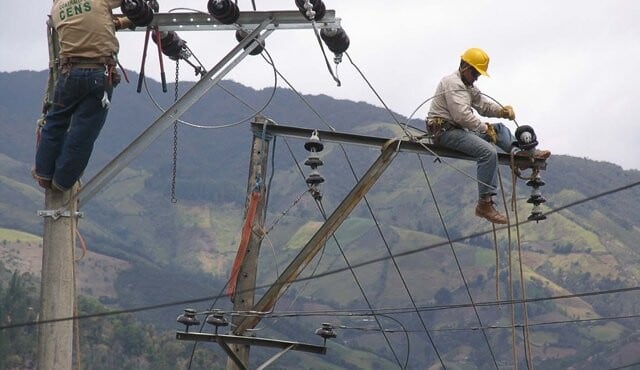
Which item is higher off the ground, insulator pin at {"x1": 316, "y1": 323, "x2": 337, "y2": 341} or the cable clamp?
the cable clamp

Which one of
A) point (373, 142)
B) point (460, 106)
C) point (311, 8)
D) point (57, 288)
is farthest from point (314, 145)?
point (57, 288)

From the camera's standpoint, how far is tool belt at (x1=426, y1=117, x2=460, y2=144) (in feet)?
56.8

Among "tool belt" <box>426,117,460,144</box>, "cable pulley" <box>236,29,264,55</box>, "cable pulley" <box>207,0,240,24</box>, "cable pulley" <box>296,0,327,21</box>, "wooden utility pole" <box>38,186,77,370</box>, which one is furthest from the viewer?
"tool belt" <box>426,117,460,144</box>

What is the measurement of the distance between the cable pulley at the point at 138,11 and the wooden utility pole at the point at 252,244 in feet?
12.9

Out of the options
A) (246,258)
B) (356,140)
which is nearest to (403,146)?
(356,140)

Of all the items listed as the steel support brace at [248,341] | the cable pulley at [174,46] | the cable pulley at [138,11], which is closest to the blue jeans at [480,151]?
the steel support brace at [248,341]

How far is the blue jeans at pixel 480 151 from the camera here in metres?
17.1

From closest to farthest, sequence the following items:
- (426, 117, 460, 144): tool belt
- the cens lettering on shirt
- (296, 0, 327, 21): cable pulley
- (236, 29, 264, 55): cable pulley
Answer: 1. the cens lettering on shirt
2. (236, 29, 264, 55): cable pulley
3. (296, 0, 327, 21): cable pulley
4. (426, 117, 460, 144): tool belt

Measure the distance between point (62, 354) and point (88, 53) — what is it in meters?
2.64

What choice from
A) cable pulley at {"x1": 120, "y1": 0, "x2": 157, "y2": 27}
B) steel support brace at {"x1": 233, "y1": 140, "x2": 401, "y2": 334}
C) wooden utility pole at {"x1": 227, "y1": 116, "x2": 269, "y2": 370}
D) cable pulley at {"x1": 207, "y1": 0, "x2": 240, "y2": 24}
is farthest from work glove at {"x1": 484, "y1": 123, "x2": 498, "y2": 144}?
cable pulley at {"x1": 120, "y1": 0, "x2": 157, "y2": 27}

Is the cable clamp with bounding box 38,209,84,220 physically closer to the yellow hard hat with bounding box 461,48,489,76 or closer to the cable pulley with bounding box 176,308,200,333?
the cable pulley with bounding box 176,308,200,333

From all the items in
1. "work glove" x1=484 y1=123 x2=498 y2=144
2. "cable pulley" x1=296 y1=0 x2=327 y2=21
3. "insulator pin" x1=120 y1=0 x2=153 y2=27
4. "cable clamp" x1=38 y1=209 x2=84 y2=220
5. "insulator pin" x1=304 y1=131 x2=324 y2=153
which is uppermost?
"cable pulley" x1=296 y1=0 x2=327 y2=21

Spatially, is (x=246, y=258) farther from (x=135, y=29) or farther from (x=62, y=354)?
(x=62, y=354)

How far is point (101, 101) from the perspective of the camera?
1259 cm
